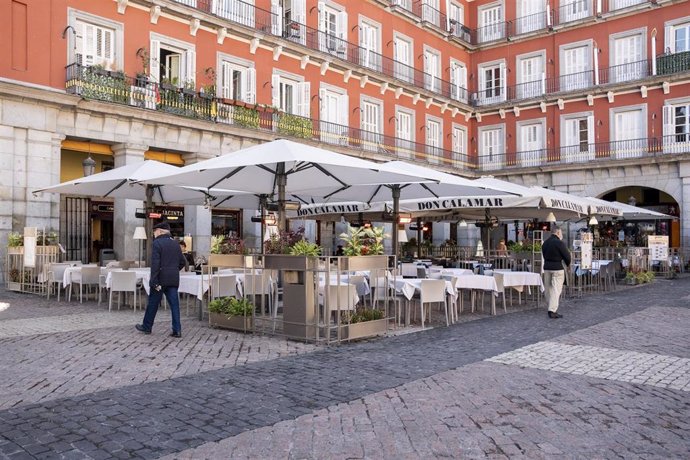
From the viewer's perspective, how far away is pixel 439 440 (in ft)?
13.8

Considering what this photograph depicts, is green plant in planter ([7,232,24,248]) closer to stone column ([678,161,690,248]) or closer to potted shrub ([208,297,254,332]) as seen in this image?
potted shrub ([208,297,254,332])

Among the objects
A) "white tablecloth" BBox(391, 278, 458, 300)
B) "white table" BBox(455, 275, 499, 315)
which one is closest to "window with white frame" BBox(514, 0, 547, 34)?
"white table" BBox(455, 275, 499, 315)

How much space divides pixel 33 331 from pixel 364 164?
537 cm

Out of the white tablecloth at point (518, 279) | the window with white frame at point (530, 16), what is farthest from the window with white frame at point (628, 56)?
the white tablecloth at point (518, 279)

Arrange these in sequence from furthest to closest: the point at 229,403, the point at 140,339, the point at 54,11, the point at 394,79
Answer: the point at 394,79 → the point at 54,11 → the point at 140,339 → the point at 229,403

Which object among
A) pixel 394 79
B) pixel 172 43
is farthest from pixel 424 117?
pixel 172 43

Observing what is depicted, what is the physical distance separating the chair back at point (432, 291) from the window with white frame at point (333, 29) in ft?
55.9

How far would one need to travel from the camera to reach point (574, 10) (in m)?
29.5

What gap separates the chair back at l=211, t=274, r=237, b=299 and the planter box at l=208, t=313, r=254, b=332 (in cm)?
68

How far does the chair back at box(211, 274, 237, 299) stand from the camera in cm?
984

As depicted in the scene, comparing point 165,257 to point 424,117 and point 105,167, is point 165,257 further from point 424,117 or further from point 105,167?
point 424,117

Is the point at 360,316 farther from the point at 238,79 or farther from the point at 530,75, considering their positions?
the point at 530,75

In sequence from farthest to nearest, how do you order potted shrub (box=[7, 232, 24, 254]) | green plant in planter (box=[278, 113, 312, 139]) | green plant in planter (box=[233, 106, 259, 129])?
green plant in planter (box=[278, 113, 312, 139]) → green plant in planter (box=[233, 106, 259, 129]) → potted shrub (box=[7, 232, 24, 254])

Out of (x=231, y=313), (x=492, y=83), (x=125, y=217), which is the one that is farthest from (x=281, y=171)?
(x=492, y=83)
